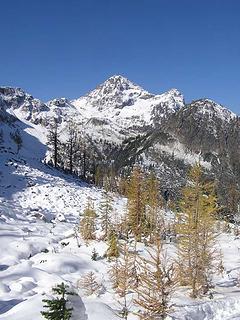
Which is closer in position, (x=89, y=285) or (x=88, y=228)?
(x=89, y=285)

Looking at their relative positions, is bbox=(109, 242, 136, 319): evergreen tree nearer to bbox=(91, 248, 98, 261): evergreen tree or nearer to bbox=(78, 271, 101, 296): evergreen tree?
bbox=(78, 271, 101, 296): evergreen tree

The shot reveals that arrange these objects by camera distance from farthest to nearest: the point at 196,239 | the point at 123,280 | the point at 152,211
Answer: the point at 152,211 < the point at 196,239 < the point at 123,280

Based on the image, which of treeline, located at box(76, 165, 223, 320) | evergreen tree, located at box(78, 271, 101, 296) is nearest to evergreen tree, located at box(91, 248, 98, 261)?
treeline, located at box(76, 165, 223, 320)

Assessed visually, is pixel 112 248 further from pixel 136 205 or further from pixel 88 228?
pixel 136 205

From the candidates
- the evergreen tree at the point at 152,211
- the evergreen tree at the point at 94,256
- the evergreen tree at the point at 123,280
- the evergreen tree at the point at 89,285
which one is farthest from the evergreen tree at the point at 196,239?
the evergreen tree at the point at 152,211

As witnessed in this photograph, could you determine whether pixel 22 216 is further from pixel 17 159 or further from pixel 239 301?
pixel 17 159

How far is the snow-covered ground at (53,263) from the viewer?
22234 mm

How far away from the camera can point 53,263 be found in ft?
101

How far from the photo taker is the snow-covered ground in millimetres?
22234

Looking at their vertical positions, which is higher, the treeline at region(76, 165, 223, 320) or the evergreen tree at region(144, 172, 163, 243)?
the evergreen tree at region(144, 172, 163, 243)

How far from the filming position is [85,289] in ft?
88.3

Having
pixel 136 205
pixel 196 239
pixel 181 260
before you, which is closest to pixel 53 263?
pixel 181 260

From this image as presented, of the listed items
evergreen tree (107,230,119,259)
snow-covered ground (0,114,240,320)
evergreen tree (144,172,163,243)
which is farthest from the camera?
evergreen tree (144,172,163,243)

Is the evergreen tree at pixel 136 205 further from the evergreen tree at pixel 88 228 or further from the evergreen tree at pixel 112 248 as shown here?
the evergreen tree at pixel 112 248
